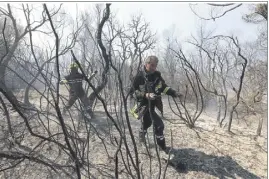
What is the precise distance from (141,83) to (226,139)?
2199mm

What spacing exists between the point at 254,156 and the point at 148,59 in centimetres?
235

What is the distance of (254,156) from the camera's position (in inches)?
187

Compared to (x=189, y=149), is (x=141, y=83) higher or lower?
higher

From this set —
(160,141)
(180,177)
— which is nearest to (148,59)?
(160,141)

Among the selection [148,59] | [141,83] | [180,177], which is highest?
[148,59]

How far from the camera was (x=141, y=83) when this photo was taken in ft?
14.6

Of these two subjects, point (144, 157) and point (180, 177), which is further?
point (144, 157)

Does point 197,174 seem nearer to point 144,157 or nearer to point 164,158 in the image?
point 164,158

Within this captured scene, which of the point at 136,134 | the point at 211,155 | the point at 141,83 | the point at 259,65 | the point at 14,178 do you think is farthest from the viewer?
the point at 259,65

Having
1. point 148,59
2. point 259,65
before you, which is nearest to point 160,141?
point 148,59

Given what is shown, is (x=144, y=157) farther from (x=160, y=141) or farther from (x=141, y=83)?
(x=141, y=83)

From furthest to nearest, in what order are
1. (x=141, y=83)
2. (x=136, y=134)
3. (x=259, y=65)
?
1. (x=259, y=65)
2. (x=136, y=134)
3. (x=141, y=83)

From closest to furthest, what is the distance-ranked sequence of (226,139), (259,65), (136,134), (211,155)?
(211,155) → (226,139) → (136,134) → (259,65)

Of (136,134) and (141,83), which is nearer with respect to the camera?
(141,83)
